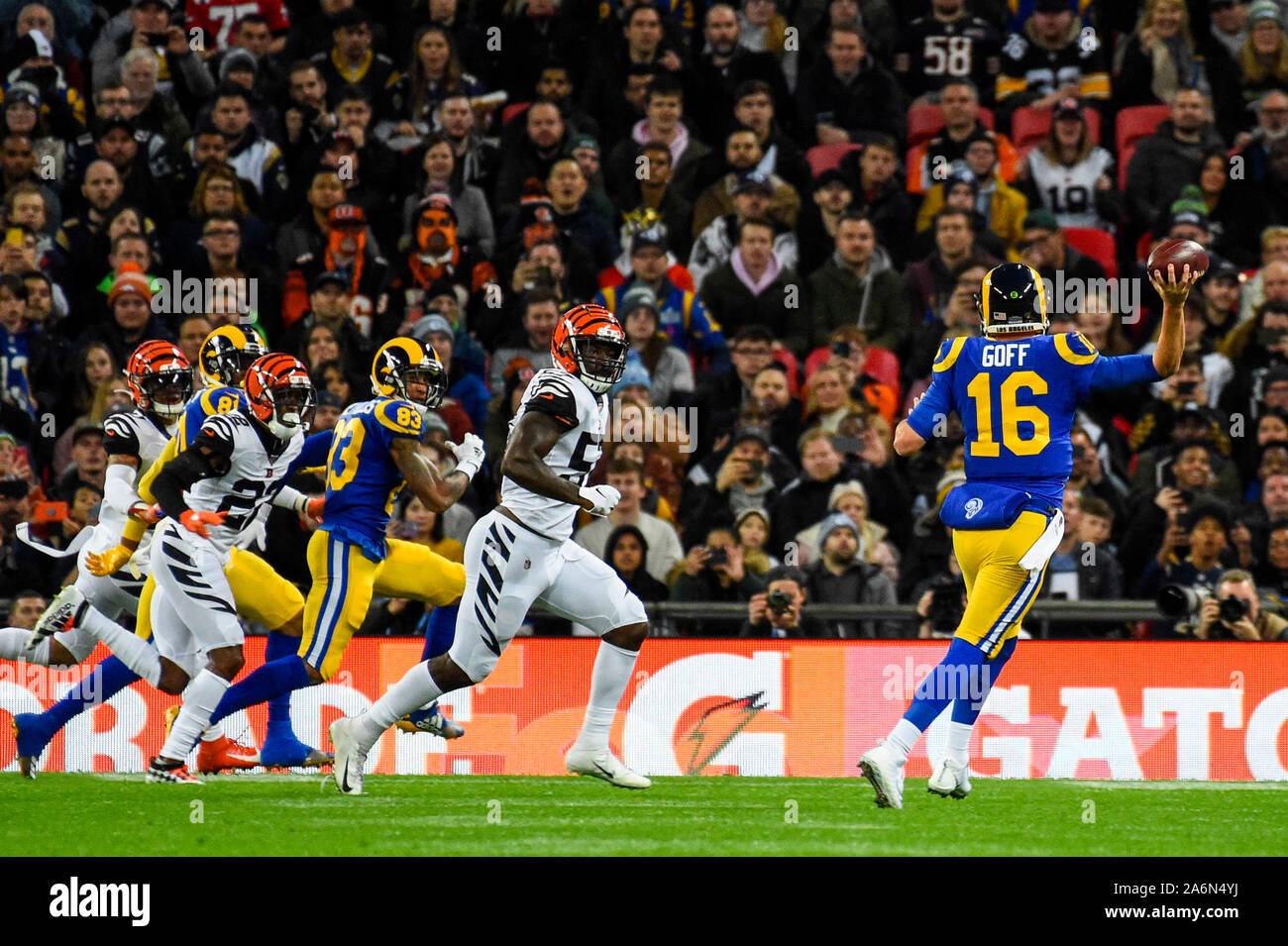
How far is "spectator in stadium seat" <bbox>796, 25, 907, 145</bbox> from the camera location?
1784 cm

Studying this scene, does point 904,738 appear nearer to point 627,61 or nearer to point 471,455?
point 471,455

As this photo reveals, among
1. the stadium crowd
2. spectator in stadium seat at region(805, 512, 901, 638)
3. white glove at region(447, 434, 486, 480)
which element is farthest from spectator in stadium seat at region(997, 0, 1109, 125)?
white glove at region(447, 434, 486, 480)

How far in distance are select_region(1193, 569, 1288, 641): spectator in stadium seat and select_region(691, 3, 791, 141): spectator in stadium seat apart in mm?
6907

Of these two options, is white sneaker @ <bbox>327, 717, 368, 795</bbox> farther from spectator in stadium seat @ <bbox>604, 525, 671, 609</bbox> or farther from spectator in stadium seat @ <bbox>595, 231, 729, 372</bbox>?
spectator in stadium seat @ <bbox>595, 231, 729, 372</bbox>

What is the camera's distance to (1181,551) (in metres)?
13.4

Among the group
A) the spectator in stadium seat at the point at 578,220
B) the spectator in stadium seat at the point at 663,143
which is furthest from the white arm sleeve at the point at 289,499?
the spectator in stadium seat at the point at 663,143

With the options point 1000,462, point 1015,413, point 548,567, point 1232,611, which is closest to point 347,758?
point 548,567

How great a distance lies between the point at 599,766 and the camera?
1054cm

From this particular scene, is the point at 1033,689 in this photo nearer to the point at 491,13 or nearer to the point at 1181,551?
the point at 1181,551

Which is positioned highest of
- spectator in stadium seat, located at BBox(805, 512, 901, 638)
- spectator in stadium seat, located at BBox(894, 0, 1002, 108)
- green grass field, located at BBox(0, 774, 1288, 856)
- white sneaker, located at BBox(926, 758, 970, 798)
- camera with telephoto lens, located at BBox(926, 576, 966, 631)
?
spectator in stadium seat, located at BBox(894, 0, 1002, 108)

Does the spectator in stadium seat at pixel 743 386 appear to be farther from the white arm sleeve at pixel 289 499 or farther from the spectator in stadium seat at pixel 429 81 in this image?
the white arm sleeve at pixel 289 499

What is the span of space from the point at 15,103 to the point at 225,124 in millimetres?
1800

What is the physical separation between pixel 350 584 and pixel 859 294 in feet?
19.9
